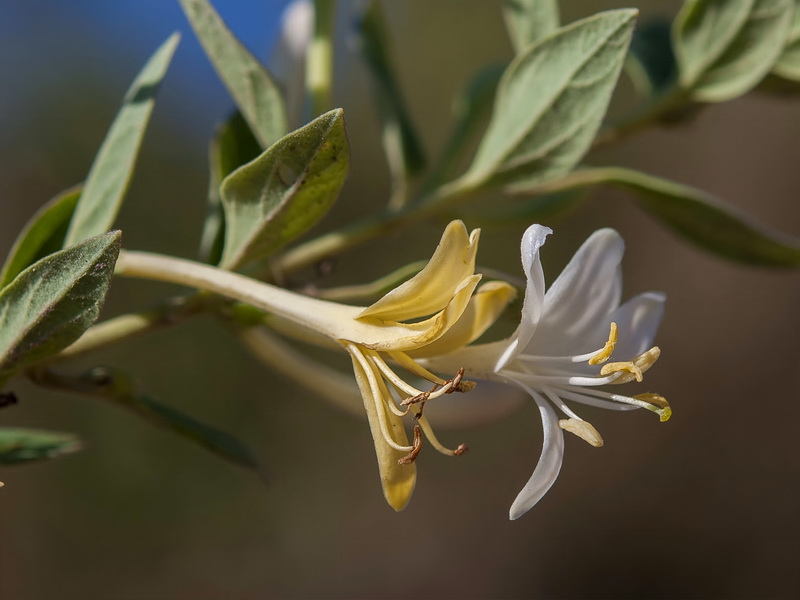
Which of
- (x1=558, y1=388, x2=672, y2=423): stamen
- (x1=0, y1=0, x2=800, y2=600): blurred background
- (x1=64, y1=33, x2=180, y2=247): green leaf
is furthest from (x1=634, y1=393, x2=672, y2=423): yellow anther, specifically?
(x1=0, y1=0, x2=800, y2=600): blurred background

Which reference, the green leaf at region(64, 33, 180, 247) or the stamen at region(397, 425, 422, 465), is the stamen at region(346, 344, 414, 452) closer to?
the stamen at region(397, 425, 422, 465)

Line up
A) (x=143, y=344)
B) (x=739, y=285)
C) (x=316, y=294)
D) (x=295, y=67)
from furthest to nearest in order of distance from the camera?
1. (x=739, y=285)
2. (x=143, y=344)
3. (x=295, y=67)
4. (x=316, y=294)

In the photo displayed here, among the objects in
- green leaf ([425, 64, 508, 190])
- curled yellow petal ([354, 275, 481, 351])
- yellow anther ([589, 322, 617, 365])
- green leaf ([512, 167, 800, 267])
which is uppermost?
curled yellow petal ([354, 275, 481, 351])

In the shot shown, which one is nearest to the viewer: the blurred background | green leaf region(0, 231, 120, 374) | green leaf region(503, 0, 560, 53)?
green leaf region(0, 231, 120, 374)

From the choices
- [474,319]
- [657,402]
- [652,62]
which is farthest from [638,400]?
[652,62]

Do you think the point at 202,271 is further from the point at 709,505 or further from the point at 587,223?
the point at 709,505

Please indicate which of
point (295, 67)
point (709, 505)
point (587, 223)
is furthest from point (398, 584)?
point (295, 67)
